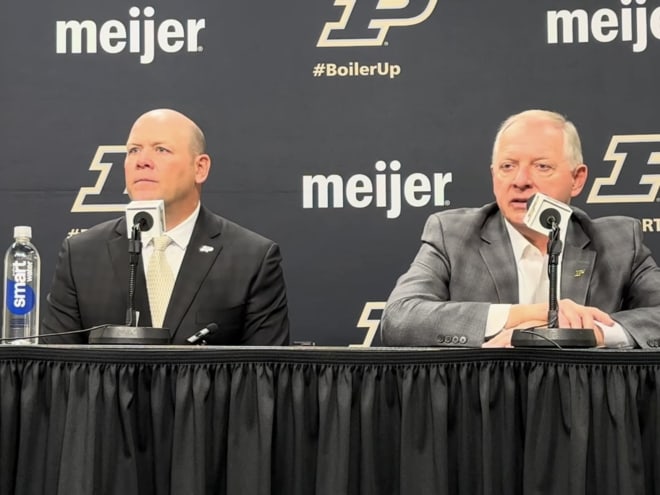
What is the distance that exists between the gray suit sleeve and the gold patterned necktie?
0.81 meters

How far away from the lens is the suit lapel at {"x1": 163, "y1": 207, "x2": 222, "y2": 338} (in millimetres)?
3025

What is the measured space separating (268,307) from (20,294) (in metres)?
0.80

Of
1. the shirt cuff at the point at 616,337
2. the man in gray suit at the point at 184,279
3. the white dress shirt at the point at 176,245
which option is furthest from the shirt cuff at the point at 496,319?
the white dress shirt at the point at 176,245

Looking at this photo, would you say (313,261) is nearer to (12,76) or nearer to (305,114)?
(305,114)

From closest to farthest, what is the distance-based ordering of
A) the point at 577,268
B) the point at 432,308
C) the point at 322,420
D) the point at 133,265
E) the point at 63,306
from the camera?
the point at 322,420 < the point at 133,265 < the point at 432,308 < the point at 577,268 < the point at 63,306

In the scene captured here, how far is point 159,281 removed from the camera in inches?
124

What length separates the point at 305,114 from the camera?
348 cm

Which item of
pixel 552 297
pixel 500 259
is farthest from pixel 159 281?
pixel 552 297

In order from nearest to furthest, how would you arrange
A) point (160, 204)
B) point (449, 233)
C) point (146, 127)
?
point (160, 204) → point (449, 233) → point (146, 127)

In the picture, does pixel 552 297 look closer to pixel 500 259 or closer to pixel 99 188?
pixel 500 259

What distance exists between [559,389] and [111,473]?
90 cm

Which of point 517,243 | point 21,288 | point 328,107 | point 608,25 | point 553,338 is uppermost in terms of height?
point 608,25

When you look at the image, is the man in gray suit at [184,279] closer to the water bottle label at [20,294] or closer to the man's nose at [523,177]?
the water bottle label at [20,294]

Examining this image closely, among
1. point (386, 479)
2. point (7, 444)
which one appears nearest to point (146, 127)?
point (7, 444)
